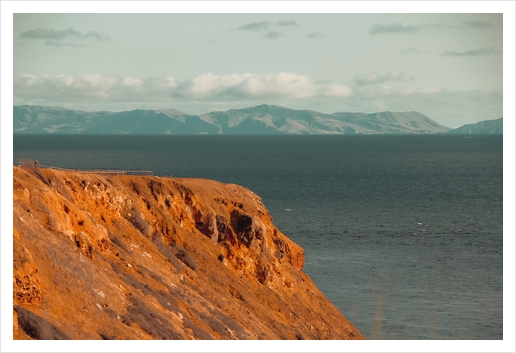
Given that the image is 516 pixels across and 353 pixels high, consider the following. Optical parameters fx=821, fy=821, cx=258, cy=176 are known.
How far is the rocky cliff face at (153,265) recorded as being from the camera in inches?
1722

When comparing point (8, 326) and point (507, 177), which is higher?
point (507, 177)

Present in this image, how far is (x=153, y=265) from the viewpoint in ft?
195

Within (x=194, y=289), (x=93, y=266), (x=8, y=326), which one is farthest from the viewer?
(x=194, y=289)

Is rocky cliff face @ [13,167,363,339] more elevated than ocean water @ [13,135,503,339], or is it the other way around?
rocky cliff face @ [13,167,363,339]

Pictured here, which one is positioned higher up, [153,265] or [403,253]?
[153,265]

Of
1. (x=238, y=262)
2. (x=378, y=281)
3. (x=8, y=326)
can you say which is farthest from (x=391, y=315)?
(x=8, y=326)

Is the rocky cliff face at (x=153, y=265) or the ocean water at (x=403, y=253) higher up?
the rocky cliff face at (x=153, y=265)

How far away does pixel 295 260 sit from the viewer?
81062 millimetres

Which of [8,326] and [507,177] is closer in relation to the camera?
[8,326]

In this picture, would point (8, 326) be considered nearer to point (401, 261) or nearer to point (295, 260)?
point (295, 260)

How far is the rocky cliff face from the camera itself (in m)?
43.8

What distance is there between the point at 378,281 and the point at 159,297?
1655 inches

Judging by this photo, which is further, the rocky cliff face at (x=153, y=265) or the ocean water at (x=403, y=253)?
the ocean water at (x=403, y=253)

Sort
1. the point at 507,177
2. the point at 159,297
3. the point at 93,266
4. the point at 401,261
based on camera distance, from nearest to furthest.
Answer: the point at 507,177 < the point at 93,266 < the point at 159,297 < the point at 401,261
